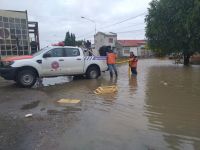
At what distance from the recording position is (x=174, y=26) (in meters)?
29.9

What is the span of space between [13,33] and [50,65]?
26.8m

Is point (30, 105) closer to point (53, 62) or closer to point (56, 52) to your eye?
point (53, 62)

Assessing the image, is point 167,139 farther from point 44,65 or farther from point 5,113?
point 44,65

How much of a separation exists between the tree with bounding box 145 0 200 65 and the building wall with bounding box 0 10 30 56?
16.5m

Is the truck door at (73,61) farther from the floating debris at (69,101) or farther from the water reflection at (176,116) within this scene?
the floating debris at (69,101)

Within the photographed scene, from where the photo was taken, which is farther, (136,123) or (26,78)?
(26,78)

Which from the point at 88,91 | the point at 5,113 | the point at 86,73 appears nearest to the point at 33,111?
the point at 5,113

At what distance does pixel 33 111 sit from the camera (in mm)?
7816

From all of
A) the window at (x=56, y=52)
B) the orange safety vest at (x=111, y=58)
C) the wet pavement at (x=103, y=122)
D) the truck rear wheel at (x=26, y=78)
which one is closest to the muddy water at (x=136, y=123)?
the wet pavement at (x=103, y=122)

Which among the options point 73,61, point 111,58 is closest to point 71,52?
point 73,61

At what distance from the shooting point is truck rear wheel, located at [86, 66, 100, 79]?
1549 centimetres

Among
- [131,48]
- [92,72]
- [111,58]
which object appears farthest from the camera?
[131,48]

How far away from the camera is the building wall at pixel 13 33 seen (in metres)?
37.2

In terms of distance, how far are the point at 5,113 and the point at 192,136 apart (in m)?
4.58
